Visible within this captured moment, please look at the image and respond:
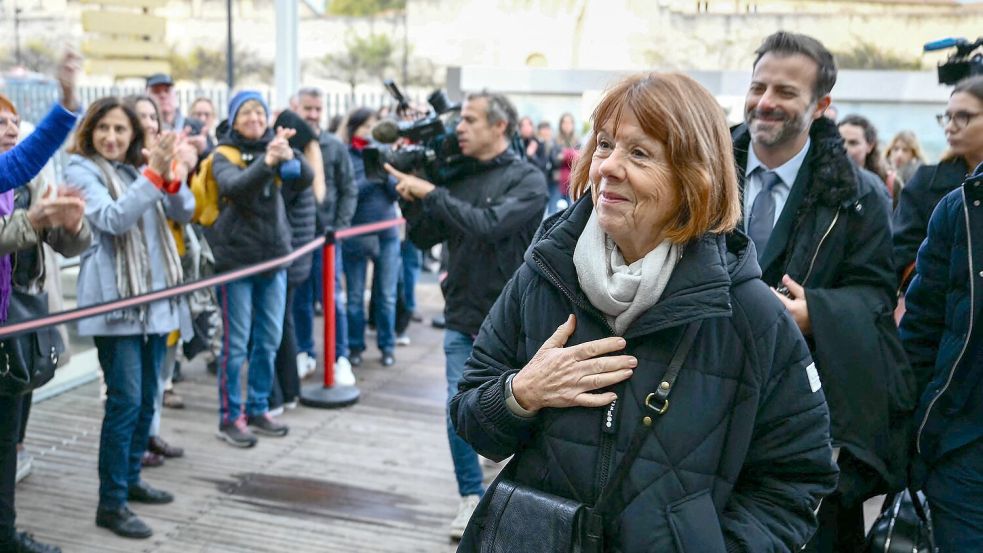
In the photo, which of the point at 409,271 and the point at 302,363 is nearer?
the point at 302,363

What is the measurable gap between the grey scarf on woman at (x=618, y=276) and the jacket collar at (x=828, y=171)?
1.17m

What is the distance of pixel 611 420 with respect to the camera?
→ 6.19 feet

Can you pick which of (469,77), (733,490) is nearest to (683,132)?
(733,490)

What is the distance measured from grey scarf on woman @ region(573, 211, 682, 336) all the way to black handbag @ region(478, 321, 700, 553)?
110 mm

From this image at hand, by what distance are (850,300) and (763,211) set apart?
41cm

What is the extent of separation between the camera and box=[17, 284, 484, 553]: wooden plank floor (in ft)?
15.1

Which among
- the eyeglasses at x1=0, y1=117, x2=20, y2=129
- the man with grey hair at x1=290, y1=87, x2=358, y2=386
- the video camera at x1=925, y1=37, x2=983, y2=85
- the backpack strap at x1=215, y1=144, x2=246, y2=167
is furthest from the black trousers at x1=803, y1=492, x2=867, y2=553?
the man with grey hair at x1=290, y1=87, x2=358, y2=386

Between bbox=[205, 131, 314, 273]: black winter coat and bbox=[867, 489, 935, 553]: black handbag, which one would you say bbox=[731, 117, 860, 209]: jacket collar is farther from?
bbox=[205, 131, 314, 273]: black winter coat

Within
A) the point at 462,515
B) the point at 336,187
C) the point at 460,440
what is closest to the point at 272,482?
the point at 462,515

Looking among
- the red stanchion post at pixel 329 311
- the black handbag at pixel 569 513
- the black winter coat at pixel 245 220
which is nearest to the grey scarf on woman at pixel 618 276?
the black handbag at pixel 569 513

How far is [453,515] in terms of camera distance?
16.5ft

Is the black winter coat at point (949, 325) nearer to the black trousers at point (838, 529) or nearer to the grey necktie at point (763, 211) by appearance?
the black trousers at point (838, 529)

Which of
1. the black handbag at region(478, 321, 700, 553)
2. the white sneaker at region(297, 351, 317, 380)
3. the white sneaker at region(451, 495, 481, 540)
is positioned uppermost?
the black handbag at region(478, 321, 700, 553)

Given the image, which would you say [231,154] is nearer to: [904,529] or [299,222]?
[299,222]
